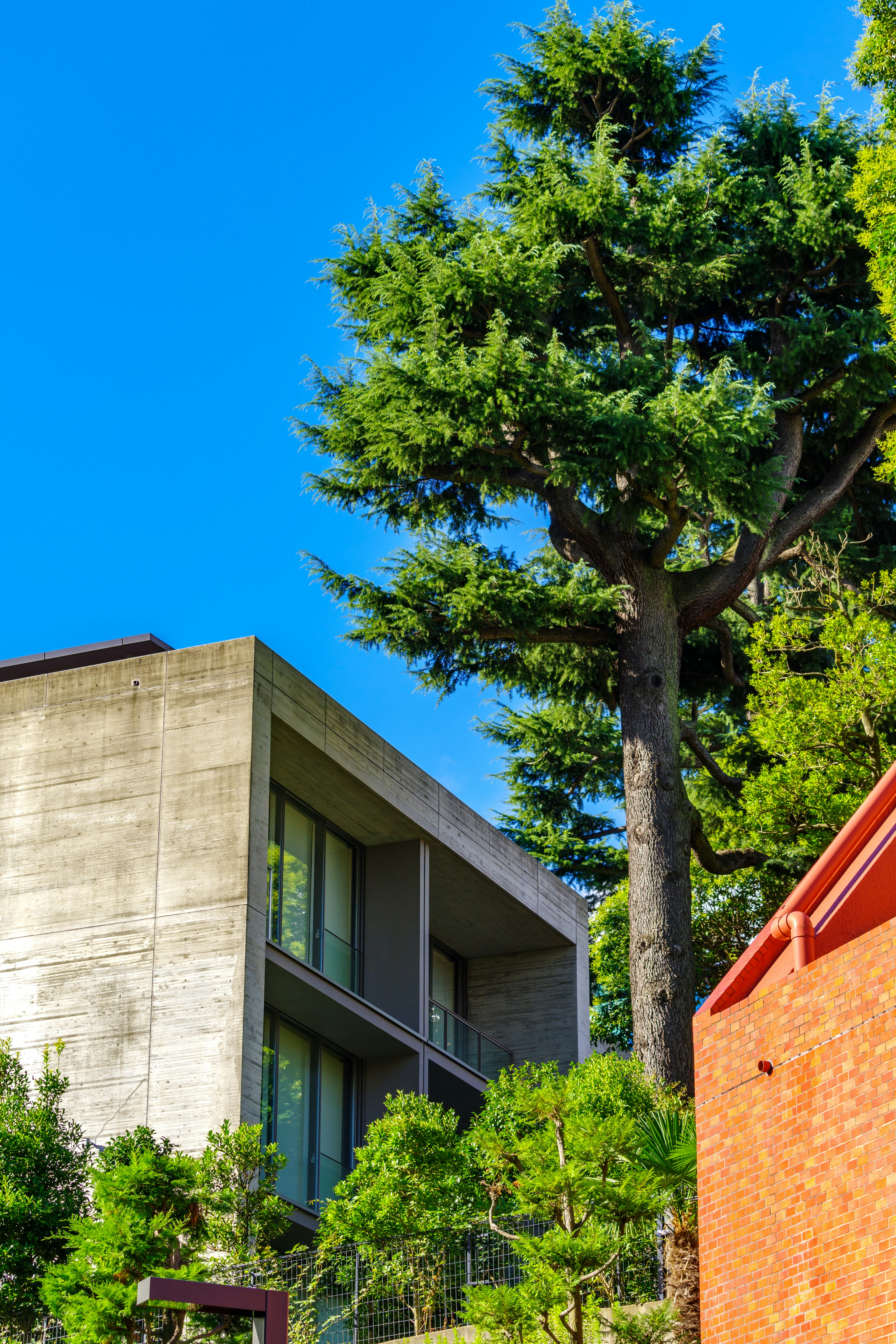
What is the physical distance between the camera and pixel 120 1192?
13477 mm

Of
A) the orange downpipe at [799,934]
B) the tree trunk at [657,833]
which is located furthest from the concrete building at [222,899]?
the orange downpipe at [799,934]

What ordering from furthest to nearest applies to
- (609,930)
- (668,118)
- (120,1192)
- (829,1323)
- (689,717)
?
(609,930) → (689,717) → (668,118) → (120,1192) → (829,1323)

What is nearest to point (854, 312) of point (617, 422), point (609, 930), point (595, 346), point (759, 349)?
point (759, 349)

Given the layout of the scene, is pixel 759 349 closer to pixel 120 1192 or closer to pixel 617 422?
pixel 617 422

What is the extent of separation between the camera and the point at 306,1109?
21406mm

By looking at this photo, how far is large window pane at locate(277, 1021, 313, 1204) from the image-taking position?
67.1 feet

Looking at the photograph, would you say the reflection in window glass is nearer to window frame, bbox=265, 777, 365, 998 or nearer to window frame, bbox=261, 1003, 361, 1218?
window frame, bbox=261, 1003, 361, 1218

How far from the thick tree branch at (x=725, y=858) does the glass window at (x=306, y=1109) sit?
6.35 m

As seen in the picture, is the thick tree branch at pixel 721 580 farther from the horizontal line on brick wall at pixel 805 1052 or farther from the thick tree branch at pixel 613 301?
the horizontal line on brick wall at pixel 805 1052

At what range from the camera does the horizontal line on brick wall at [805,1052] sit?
775 centimetres

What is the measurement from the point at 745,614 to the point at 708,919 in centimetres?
662

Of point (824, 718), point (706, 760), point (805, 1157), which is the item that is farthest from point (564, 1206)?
point (706, 760)

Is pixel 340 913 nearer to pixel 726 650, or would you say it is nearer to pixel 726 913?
pixel 726 650

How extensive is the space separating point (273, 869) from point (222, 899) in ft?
10.7
